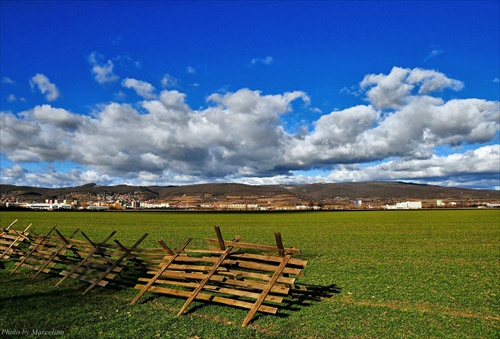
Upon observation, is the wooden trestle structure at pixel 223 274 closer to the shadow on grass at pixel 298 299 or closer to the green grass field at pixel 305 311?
the shadow on grass at pixel 298 299

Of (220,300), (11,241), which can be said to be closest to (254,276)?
(220,300)

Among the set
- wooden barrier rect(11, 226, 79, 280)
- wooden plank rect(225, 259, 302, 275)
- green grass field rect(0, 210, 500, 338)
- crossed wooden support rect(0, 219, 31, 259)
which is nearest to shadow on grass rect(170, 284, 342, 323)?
green grass field rect(0, 210, 500, 338)

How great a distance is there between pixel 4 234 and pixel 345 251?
17316 mm

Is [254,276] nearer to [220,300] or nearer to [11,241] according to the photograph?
[220,300]

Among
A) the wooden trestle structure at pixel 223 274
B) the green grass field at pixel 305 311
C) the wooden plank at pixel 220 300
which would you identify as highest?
the wooden trestle structure at pixel 223 274

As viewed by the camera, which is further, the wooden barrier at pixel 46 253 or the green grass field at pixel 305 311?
the wooden barrier at pixel 46 253

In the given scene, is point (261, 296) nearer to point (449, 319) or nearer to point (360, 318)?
point (360, 318)

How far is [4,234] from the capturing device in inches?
641

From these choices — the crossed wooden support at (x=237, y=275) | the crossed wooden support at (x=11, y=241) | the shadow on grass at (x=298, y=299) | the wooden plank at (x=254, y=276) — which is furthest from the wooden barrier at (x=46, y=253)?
the wooden plank at (x=254, y=276)

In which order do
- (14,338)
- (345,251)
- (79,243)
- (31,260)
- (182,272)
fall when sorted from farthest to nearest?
(345,251), (31,260), (79,243), (182,272), (14,338)

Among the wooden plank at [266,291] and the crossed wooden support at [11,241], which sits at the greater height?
the crossed wooden support at [11,241]

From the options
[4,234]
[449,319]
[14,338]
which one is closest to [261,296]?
[449,319]

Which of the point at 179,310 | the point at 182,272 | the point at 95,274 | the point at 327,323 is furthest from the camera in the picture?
the point at 95,274

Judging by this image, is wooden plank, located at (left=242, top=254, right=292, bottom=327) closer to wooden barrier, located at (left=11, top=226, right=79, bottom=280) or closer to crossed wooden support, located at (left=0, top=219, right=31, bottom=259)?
wooden barrier, located at (left=11, top=226, right=79, bottom=280)
